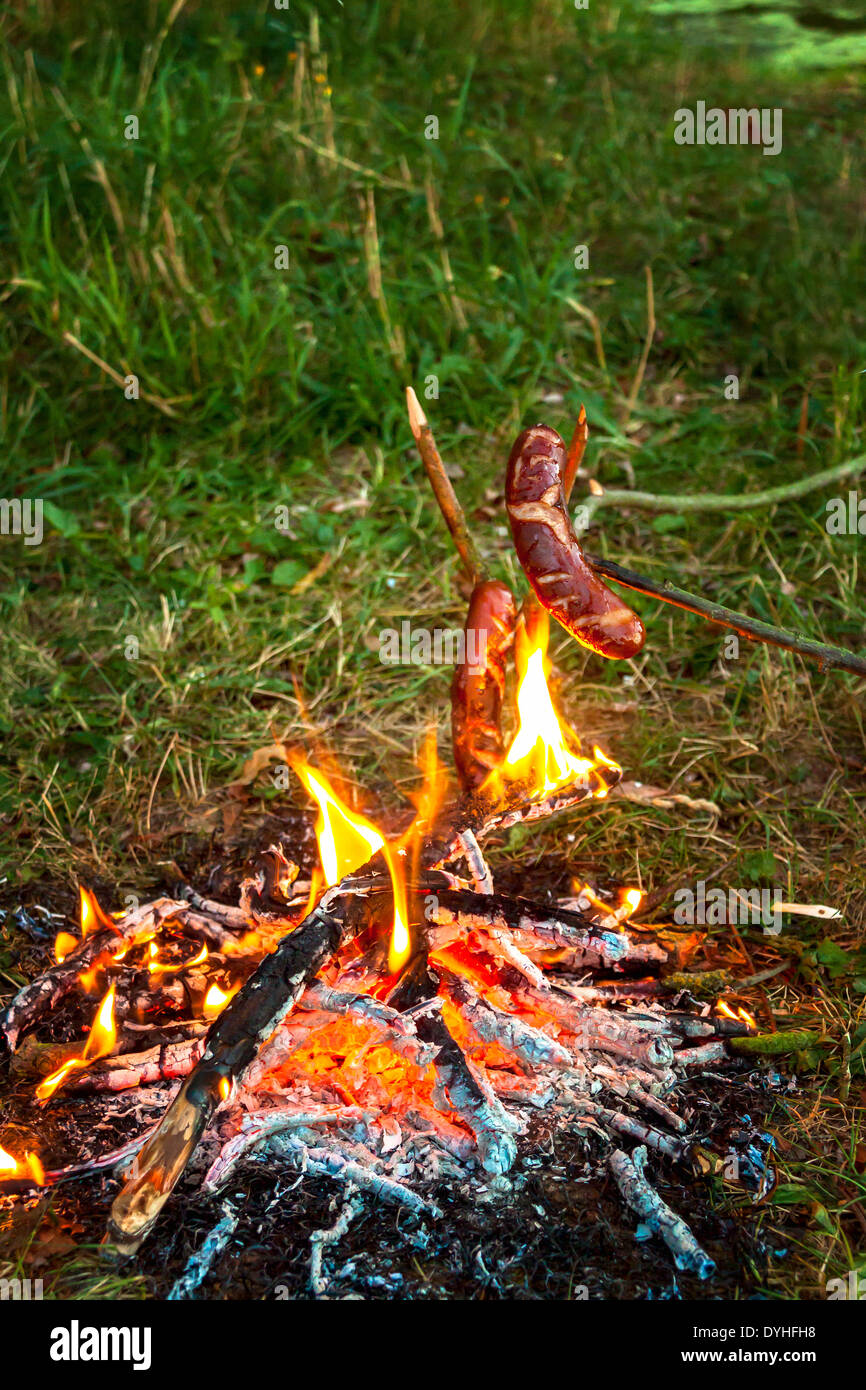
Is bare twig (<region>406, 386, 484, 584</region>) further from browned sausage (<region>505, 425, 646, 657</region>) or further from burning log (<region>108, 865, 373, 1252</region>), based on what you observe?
burning log (<region>108, 865, 373, 1252</region>)

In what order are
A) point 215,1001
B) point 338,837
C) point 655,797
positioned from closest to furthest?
1. point 215,1001
2. point 338,837
3. point 655,797

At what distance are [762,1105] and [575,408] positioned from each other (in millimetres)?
3100

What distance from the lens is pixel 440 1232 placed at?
2.15 m

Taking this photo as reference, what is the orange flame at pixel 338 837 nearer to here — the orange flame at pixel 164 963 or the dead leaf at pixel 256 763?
the orange flame at pixel 164 963

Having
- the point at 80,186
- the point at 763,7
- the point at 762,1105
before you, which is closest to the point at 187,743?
the point at 762,1105

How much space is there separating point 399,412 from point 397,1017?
2.94 metres

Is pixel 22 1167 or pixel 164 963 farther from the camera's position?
pixel 164 963

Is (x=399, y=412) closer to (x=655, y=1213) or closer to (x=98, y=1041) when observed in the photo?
(x=98, y=1041)

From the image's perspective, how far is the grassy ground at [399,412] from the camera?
3375mm

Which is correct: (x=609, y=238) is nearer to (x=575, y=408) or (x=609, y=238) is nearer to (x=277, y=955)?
(x=575, y=408)

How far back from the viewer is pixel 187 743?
3.64 meters

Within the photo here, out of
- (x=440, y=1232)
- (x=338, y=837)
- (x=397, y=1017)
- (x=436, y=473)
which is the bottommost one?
(x=440, y=1232)

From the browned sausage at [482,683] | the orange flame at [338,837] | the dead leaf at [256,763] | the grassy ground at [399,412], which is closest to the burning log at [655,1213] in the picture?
the grassy ground at [399,412]

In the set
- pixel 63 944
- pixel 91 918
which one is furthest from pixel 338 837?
pixel 63 944
